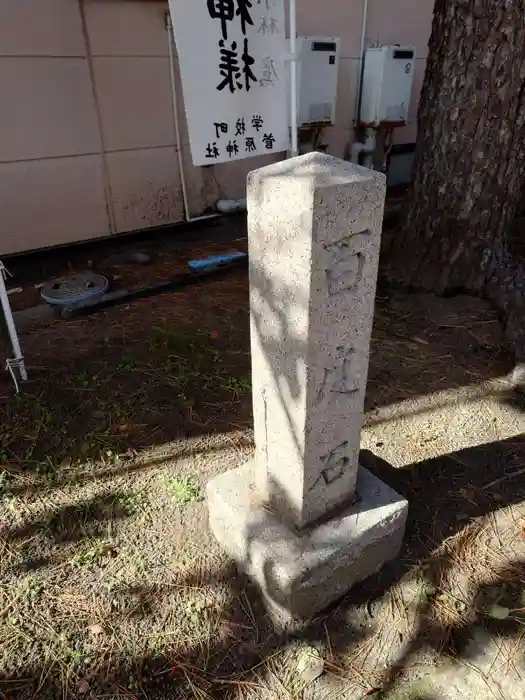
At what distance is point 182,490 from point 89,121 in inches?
140

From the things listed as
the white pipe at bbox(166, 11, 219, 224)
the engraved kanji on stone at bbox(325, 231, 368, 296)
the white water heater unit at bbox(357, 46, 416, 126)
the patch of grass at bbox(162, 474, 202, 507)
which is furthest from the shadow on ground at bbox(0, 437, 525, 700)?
the white water heater unit at bbox(357, 46, 416, 126)

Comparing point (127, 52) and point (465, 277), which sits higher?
point (127, 52)

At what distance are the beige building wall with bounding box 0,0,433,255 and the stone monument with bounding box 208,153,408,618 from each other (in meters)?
3.45

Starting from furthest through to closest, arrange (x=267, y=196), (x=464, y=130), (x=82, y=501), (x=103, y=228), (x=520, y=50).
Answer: (x=103, y=228), (x=464, y=130), (x=520, y=50), (x=82, y=501), (x=267, y=196)

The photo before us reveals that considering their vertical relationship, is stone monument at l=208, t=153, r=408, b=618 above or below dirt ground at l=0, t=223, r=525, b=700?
above

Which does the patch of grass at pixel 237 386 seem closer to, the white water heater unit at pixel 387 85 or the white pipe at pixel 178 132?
the white pipe at pixel 178 132

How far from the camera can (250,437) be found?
9.43 ft

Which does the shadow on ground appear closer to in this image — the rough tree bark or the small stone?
the small stone

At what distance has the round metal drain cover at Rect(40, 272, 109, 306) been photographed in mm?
4043

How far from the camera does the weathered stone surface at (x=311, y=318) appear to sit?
145cm

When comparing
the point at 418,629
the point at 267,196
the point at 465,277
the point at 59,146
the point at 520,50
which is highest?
the point at 520,50

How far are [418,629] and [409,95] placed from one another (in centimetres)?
591

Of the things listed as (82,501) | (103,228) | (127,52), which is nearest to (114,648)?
(82,501)

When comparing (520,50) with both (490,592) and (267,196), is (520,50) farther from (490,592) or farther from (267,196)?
(490,592)
